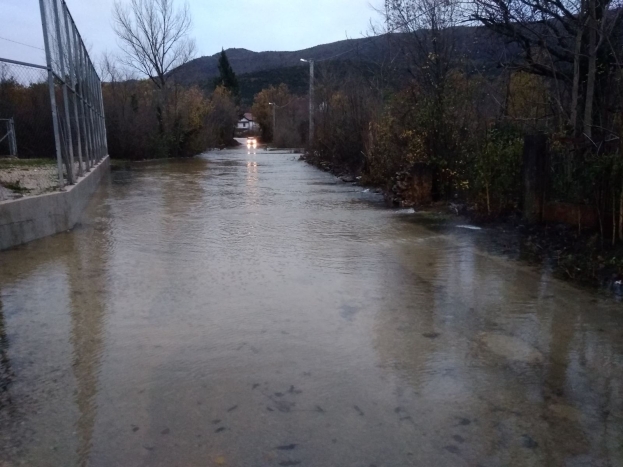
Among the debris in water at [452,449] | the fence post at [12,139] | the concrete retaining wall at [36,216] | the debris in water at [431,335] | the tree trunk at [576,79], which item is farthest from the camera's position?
the fence post at [12,139]

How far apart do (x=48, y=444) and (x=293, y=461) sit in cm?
125

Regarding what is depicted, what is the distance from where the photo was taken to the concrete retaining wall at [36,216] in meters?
7.06

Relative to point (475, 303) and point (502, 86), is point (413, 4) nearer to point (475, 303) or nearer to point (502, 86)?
point (502, 86)

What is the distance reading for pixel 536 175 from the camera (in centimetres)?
809

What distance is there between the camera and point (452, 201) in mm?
10984

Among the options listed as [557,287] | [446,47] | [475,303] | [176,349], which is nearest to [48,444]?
[176,349]

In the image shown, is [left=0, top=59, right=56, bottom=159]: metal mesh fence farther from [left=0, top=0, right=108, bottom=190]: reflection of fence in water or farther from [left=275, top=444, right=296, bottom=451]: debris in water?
[left=275, top=444, right=296, bottom=451]: debris in water

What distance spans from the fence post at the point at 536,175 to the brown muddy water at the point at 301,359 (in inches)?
52.9

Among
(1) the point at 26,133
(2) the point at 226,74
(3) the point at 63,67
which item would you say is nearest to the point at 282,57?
(2) the point at 226,74

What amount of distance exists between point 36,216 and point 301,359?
528cm

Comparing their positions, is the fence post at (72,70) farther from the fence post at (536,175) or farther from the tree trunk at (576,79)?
the tree trunk at (576,79)

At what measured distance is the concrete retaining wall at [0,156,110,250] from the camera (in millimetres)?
7062

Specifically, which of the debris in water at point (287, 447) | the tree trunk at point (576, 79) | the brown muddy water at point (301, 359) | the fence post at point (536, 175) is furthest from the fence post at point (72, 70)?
the debris in water at point (287, 447)

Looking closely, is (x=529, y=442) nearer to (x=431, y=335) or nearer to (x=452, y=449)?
(x=452, y=449)
